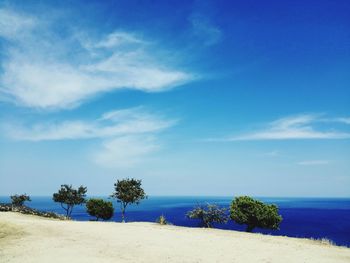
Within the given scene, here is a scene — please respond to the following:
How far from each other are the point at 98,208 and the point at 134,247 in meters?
41.1

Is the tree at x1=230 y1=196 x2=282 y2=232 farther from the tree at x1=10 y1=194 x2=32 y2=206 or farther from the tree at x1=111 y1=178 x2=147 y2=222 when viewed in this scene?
the tree at x1=10 y1=194 x2=32 y2=206

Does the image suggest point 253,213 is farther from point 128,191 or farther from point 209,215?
point 128,191

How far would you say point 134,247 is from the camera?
83.0ft

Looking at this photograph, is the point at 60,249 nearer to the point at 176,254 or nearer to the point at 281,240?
the point at 176,254

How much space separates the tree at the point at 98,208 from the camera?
64438 mm

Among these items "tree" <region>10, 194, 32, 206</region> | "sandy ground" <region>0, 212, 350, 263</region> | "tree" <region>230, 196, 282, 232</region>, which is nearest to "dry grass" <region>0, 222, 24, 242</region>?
"sandy ground" <region>0, 212, 350, 263</region>

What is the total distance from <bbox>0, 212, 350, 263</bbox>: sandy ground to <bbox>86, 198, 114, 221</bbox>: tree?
1239 inches

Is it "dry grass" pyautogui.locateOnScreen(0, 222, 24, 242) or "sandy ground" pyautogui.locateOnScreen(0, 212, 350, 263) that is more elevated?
"dry grass" pyautogui.locateOnScreen(0, 222, 24, 242)

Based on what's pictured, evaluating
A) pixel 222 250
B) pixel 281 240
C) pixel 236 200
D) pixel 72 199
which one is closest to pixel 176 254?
pixel 222 250

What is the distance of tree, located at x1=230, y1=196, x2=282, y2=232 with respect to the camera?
48031mm

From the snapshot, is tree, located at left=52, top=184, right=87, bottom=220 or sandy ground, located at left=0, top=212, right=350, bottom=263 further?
tree, located at left=52, top=184, right=87, bottom=220

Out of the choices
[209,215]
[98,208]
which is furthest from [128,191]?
[209,215]

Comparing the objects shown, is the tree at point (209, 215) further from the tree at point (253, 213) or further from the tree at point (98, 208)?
the tree at point (98, 208)

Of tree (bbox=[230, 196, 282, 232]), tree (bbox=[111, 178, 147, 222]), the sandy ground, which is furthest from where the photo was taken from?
tree (bbox=[111, 178, 147, 222])
